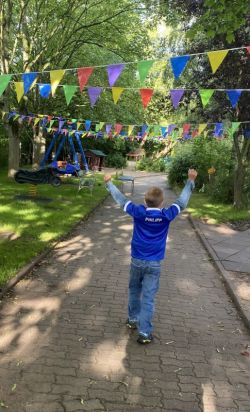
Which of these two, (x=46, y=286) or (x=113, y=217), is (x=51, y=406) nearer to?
(x=46, y=286)

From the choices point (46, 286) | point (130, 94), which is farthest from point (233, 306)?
point (130, 94)

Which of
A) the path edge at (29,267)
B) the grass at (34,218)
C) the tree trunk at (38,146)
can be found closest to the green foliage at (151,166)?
the tree trunk at (38,146)

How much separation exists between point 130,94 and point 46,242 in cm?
1878

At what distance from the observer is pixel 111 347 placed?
15.7 feet

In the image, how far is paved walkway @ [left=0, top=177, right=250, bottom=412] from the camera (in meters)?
3.83

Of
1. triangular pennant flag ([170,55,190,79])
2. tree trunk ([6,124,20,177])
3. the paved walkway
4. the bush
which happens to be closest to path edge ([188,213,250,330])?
the paved walkway

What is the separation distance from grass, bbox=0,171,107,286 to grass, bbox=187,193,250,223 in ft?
12.2

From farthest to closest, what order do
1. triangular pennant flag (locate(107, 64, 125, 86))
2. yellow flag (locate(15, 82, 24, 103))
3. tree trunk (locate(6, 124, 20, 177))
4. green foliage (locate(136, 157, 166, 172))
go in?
1. green foliage (locate(136, 157, 166, 172))
2. tree trunk (locate(6, 124, 20, 177))
3. yellow flag (locate(15, 82, 24, 103))
4. triangular pennant flag (locate(107, 64, 125, 86))

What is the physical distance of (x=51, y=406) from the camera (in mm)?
3580

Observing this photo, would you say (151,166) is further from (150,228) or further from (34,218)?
(150,228)

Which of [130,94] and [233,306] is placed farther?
[130,94]

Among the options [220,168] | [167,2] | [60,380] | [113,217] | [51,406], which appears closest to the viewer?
[51,406]

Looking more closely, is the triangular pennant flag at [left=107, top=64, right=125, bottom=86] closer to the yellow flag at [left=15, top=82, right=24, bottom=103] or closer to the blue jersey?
the yellow flag at [left=15, top=82, right=24, bottom=103]

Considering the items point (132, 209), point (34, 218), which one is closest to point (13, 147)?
point (34, 218)
